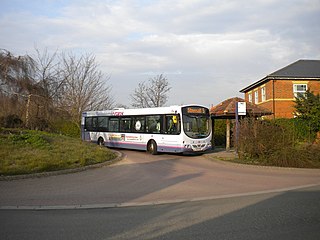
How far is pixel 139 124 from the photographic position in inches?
880

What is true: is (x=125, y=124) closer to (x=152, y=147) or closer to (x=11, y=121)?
(x=152, y=147)

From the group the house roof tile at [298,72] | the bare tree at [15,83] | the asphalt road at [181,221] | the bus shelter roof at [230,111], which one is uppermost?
the house roof tile at [298,72]

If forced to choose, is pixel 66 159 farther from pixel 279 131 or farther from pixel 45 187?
pixel 279 131

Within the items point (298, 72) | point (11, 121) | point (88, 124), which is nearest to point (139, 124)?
point (88, 124)

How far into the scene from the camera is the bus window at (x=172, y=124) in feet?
64.2

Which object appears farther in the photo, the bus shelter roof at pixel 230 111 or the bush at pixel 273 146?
the bus shelter roof at pixel 230 111

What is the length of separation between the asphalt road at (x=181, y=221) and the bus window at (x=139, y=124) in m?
13.7

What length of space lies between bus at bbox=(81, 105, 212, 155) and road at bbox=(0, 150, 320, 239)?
6.09 metres

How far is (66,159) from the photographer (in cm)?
1426

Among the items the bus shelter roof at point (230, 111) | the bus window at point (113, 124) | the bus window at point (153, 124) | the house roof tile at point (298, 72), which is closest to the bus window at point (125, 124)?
the bus window at point (113, 124)

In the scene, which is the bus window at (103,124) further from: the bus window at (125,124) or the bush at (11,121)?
the bush at (11,121)

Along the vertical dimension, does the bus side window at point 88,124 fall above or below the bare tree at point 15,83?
below

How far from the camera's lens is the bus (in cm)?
1948

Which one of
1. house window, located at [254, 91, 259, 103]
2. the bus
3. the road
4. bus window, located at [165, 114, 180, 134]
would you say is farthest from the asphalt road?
house window, located at [254, 91, 259, 103]
